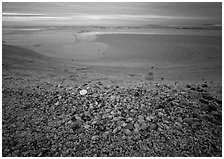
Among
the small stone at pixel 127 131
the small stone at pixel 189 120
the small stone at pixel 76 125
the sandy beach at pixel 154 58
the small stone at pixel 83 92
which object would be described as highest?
the sandy beach at pixel 154 58

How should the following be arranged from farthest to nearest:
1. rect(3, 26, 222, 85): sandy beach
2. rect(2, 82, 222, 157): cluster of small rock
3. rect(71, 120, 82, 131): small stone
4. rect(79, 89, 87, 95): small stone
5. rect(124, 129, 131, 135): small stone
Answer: rect(3, 26, 222, 85): sandy beach < rect(79, 89, 87, 95): small stone < rect(71, 120, 82, 131): small stone < rect(124, 129, 131, 135): small stone < rect(2, 82, 222, 157): cluster of small rock

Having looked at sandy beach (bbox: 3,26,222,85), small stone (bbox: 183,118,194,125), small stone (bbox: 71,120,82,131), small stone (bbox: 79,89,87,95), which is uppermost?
sandy beach (bbox: 3,26,222,85)

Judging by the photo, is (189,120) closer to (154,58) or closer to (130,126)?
(130,126)

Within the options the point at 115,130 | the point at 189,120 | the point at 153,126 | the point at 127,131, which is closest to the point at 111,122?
the point at 115,130

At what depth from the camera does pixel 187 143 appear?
237 centimetres

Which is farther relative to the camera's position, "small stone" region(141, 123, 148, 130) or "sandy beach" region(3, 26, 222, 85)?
"sandy beach" region(3, 26, 222, 85)

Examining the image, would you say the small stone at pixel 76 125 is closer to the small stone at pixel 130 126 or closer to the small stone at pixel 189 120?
the small stone at pixel 130 126

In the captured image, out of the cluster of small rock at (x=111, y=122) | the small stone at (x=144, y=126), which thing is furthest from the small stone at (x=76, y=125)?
the small stone at (x=144, y=126)

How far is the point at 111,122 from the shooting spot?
2670mm

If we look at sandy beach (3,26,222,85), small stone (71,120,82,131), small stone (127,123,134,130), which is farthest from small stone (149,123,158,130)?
sandy beach (3,26,222,85)

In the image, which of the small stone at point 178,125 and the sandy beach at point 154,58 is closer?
the small stone at point 178,125

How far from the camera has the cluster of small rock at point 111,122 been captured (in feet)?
7.74

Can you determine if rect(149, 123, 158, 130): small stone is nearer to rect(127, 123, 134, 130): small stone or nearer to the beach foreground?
the beach foreground

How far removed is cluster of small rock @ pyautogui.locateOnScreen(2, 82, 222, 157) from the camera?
2359mm
